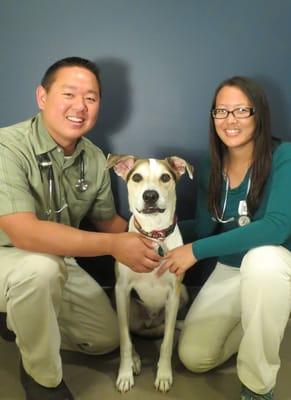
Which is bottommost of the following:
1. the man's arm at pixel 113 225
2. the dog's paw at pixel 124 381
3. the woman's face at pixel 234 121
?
the dog's paw at pixel 124 381

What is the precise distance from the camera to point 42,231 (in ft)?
5.14

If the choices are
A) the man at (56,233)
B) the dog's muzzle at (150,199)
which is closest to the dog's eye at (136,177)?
the dog's muzzle at (150,199)

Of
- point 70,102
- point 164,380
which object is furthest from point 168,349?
point 70,102

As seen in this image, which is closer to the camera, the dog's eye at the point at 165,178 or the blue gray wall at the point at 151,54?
the dog's eye at the point at 165,178

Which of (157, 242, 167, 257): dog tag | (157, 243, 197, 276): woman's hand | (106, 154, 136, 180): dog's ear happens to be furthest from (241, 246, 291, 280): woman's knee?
(106, 154, 136, 180): dog's ear

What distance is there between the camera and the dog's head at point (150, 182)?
1702 millimetres

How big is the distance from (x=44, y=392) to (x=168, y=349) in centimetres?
54

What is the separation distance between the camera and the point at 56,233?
5.17 ft

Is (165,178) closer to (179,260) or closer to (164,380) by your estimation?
(179,260)

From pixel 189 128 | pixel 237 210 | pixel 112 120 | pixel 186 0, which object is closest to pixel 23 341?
pixel 237 210

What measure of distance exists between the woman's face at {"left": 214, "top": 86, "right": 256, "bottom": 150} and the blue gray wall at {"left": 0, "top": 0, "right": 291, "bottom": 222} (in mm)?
469

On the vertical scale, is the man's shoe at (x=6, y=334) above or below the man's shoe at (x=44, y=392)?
below

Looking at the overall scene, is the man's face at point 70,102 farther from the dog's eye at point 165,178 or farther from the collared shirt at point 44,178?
the dog's eye at point 165,178

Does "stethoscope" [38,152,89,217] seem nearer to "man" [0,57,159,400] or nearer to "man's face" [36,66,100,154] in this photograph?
"man" [0,57,159,400]
